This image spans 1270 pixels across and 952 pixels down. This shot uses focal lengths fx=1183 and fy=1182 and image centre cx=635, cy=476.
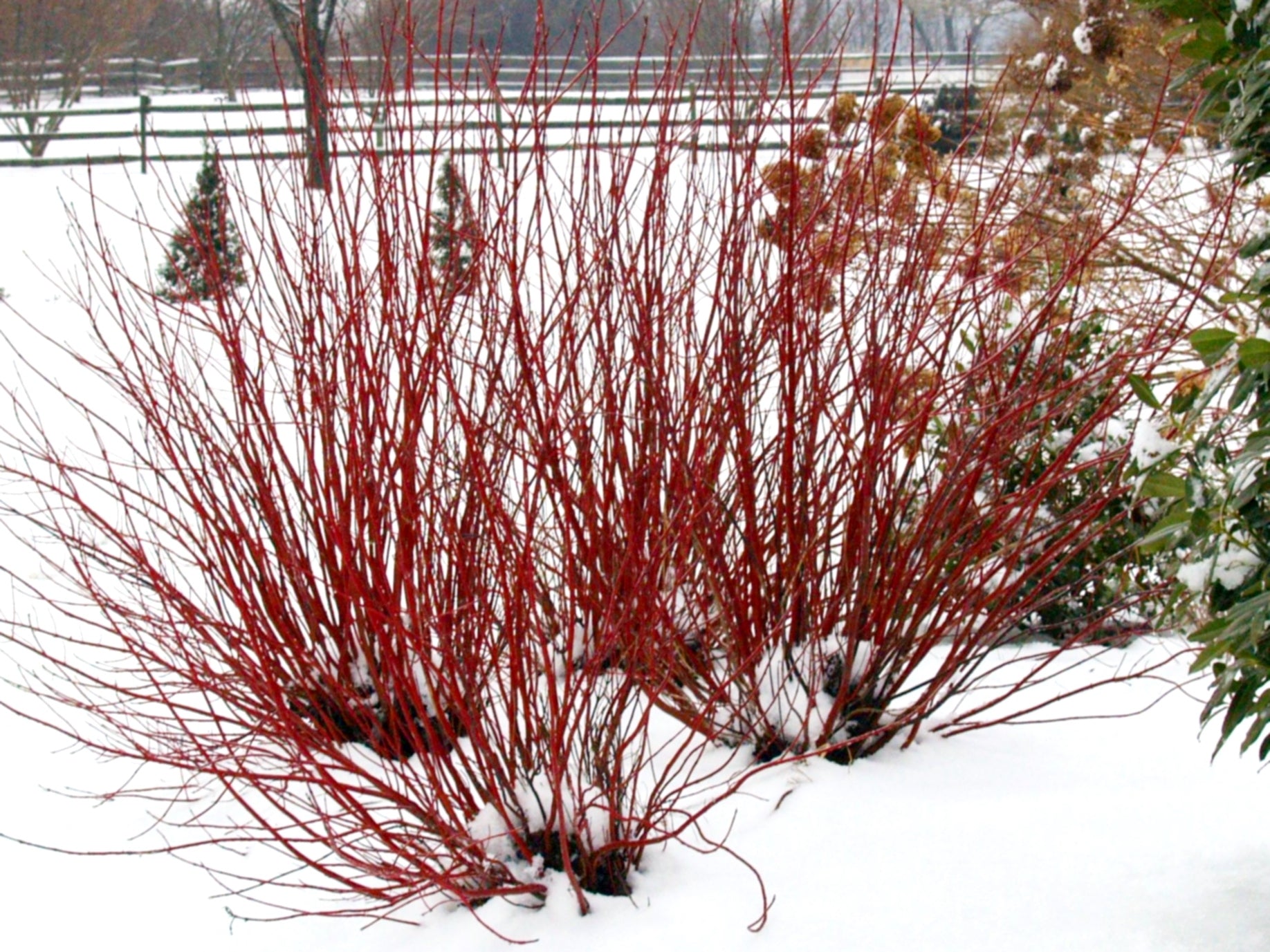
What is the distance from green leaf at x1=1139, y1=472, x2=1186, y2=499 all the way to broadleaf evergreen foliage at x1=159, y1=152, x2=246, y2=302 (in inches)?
79.0

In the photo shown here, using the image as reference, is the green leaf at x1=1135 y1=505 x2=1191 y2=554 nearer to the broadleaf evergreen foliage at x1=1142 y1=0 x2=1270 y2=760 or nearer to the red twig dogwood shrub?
the broadleaf evergreen foliage at x1=1142 y1=0 x2=1270 y2=760

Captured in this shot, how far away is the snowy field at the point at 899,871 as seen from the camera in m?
2.32

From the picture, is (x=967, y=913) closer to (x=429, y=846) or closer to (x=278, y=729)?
(x=429, y=846)

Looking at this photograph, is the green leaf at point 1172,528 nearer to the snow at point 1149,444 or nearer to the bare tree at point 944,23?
the snow at point 1149,444

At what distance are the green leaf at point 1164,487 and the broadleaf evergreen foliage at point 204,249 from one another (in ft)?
6.58

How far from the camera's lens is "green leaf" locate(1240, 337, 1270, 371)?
1722 millimetres

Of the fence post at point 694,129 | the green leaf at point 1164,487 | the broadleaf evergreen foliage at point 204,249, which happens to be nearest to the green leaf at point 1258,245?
the green leaf at point 1164,487

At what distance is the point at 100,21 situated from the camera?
23391 millimetres

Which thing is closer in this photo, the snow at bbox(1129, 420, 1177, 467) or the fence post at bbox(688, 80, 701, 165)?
the snow at bbox(1129, 420, 1177, 467)

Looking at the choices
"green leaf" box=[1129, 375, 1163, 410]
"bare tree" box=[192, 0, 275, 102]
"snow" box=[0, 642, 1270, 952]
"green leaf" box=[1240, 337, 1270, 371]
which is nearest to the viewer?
"green leaf" box=[1240, 337, 1270, 371]

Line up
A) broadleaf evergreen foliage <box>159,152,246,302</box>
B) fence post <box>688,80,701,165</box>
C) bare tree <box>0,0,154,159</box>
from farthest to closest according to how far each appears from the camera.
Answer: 1. bare tree <box>0,0,154,159</box>
2. broadleaf evergreen foliage <box>159,152,246,302</box>
3. fence post <box>688,80,701,165</box>

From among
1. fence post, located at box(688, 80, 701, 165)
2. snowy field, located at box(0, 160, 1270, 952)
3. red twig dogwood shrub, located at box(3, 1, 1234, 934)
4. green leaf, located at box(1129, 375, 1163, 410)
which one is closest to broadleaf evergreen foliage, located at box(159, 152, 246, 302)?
red twig dogwood shrub, located at box(3, 1, 1234, 934)

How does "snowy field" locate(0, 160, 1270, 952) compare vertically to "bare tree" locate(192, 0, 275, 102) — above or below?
below

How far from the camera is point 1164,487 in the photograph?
196cm
